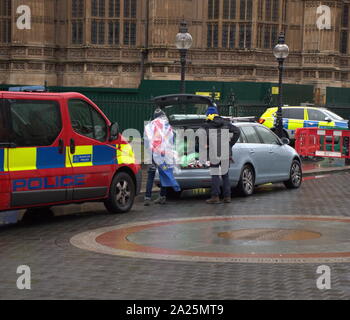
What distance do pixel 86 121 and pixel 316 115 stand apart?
1978 centimetres

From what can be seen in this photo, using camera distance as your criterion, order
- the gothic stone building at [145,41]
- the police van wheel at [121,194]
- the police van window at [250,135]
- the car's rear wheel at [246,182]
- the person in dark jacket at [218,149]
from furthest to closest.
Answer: the gothic stone building at [145,41]
the police van window at [250,135]
the car's rear wheel at [246,182]
the person in dark jacket at [218,149]
the police van wheel at [121,194]

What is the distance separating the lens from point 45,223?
14.6 metres

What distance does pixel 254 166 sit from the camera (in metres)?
18.9

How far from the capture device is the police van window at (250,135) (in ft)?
63.2

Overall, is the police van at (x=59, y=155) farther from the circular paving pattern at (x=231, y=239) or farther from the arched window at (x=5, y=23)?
the arched window at (x=5, y=23)

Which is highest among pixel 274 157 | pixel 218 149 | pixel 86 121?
pixel 86 121

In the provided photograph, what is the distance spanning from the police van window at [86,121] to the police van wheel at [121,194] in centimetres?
78

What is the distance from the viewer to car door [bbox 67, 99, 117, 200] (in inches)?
581

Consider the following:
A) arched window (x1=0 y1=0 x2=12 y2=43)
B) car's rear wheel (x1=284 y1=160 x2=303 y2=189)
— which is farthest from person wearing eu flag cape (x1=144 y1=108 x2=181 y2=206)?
arched window (x1=0 y1=0 x2=12 y2=43)

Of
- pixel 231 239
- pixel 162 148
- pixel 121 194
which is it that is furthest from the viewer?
pixel 162 148

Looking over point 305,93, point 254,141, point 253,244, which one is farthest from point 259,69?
point 253,244

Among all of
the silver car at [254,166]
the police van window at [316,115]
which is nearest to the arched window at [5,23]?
the police van window at [316,115]

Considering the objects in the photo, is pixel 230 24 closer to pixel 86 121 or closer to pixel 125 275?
pixel 86 121

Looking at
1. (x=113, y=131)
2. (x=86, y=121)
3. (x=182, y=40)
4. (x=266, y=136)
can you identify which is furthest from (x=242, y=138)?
(x=182, y=40)
